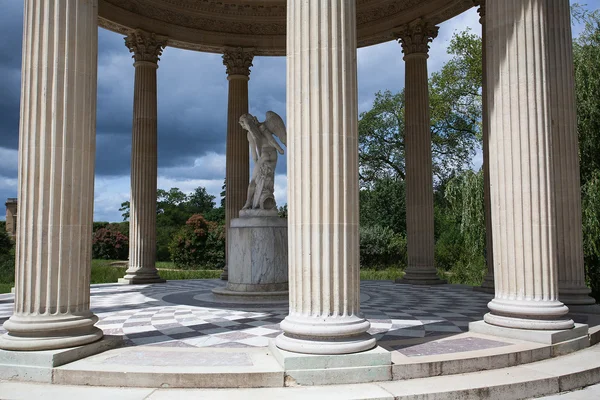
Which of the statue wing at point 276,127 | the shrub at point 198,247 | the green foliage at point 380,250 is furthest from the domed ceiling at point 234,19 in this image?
the shrub at point 198,247

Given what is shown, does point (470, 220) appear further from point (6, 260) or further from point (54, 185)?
point (6, 260)

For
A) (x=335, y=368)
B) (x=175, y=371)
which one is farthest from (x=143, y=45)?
(x=335, y=368)

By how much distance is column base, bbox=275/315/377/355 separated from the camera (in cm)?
1747

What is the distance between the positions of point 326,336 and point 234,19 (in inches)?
1975

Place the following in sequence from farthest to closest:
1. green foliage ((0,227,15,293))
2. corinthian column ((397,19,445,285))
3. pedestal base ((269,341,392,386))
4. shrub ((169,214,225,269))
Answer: shrub ((169,214,225,269)) → green foliage ((0,227,15,293)) → corinthian column ((397,19,445,285)) → pedestal base ((269,341,392,386))

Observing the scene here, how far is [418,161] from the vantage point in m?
51.8

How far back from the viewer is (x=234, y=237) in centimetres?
3678

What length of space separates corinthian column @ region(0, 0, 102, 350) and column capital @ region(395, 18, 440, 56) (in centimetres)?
3949

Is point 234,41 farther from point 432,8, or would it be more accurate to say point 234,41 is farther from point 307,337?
point 307,337

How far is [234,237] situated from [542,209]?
21.3 meters

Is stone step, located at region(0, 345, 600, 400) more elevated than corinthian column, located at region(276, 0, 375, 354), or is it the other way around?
corinthian column, located at region(276, 0, 375, 354)

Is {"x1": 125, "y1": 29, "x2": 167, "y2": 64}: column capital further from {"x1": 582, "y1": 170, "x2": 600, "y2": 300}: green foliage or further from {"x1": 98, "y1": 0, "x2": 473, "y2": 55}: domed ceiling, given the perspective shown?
{"x1": 582, "y1": 170, "x2": 600, "y2": 300}: green foliage

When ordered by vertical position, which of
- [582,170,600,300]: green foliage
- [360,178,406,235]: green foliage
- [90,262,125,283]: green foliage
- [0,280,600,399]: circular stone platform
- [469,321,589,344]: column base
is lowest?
[90,262,125,283]: green foliage

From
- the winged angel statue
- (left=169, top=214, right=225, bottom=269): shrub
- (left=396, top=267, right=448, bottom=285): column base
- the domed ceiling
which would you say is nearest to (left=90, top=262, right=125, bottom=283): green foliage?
the domed ceiling
